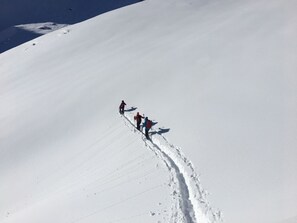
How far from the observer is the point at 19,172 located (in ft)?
78.6

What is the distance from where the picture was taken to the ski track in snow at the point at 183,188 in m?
12.6

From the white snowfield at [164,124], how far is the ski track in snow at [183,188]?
0.05 m

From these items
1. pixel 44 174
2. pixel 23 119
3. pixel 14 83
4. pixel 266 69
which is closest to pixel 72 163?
pixel 44 174

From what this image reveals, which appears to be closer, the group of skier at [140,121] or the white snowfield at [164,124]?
the white snowfield at [164,124]

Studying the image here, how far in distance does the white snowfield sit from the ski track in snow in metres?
0.05

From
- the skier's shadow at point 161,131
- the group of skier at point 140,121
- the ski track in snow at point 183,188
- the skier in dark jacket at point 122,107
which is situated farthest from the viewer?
the skier in dark jacket at point 122,107

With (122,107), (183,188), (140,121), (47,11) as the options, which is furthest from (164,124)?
(47,11)

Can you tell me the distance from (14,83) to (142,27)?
43.7ft

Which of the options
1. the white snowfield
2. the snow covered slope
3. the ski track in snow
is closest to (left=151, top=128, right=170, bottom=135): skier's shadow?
the white snowfield

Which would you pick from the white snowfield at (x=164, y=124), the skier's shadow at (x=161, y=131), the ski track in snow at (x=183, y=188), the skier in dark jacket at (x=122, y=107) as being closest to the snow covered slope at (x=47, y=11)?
the white snowfield at (x=164, y=124)

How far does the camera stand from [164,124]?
71.6 feet

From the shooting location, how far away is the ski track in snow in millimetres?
12625

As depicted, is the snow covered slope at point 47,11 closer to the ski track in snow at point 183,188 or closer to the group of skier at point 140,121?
the group of skier at point 140,121

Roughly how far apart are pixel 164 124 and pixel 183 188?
24.1 ft
